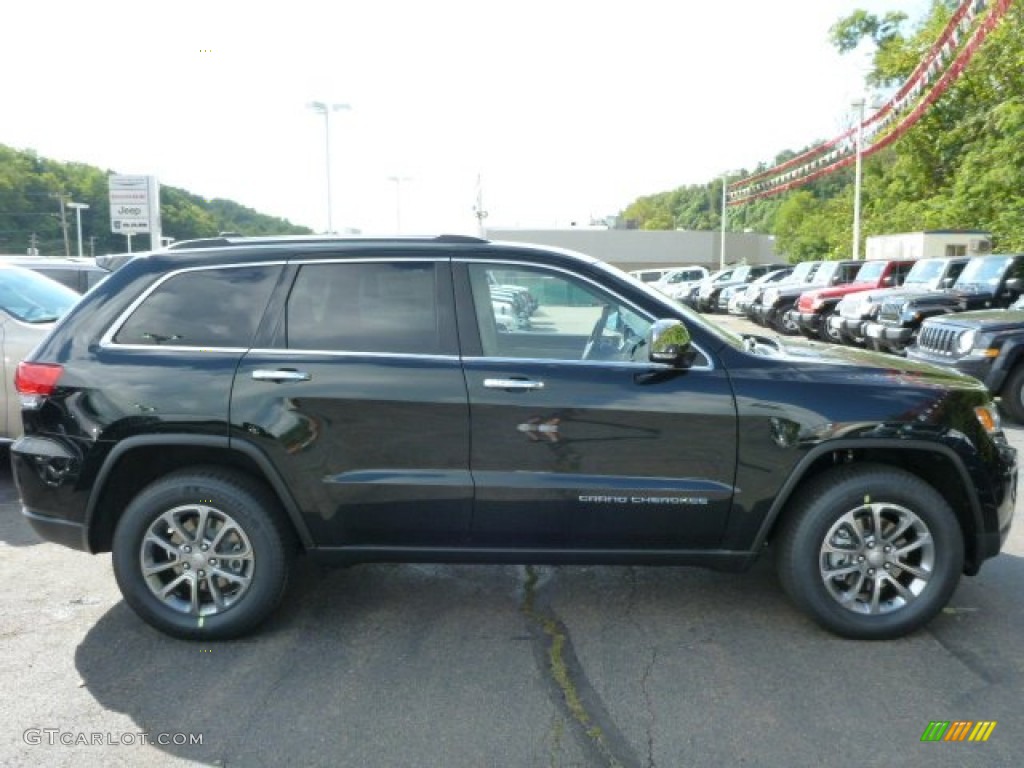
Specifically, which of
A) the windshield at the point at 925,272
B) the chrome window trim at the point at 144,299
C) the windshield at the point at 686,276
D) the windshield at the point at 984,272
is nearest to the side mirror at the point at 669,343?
the chrome window trim at the point at 144,299

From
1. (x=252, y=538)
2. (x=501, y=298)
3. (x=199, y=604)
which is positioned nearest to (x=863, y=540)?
(x=501, y=298)

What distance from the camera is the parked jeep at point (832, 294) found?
18.4 meters

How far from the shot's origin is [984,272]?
13.5m

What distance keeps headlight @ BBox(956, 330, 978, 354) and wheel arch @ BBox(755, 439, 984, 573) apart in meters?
5.99

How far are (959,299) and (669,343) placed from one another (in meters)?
11.3

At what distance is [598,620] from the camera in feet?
13.5

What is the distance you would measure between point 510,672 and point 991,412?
8.41ft

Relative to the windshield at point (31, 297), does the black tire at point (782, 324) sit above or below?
below

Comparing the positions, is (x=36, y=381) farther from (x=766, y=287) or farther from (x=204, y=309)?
(x=766, y=287)

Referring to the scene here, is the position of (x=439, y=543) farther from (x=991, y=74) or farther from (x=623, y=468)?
(x=991, y=74)

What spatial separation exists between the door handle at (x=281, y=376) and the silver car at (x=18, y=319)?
11.1ft

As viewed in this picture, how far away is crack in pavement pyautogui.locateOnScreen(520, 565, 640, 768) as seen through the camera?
2996mm

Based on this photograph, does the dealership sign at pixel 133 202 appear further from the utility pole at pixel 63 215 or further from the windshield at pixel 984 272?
the utility pole at pixel 63 215

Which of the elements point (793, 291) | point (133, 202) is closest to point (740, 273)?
point (793, 291)
